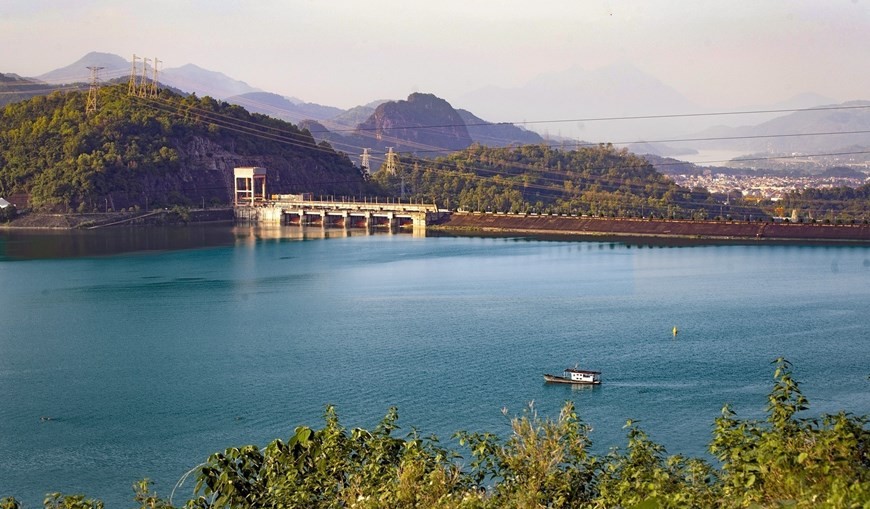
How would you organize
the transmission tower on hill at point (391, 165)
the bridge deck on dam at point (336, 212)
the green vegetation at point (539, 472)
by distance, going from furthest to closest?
the transmission tower on hill at point (391, 165)
the bridge deck on dam at point (336, 212)
the green vegetation at point (539, 472)

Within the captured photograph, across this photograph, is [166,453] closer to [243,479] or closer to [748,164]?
[243,479]

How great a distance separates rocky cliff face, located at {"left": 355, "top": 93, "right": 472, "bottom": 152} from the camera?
103 m

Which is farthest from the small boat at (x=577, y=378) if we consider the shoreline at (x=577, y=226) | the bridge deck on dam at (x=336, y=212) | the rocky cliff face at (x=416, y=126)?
the rocky cliff face at (x=416, y=126)

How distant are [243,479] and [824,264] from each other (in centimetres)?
2250

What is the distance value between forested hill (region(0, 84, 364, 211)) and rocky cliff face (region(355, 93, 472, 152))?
2039 inches

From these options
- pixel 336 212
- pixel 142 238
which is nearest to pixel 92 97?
pixel 336 212

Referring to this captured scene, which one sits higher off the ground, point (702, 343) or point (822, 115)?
point (822, 115)

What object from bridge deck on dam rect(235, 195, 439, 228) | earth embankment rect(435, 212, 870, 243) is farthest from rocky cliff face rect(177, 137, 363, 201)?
earth embankment rect(435, 212, 870, 243)

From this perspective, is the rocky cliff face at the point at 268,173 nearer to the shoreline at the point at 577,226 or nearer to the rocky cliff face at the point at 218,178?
the rocky cliff face at the point at 218,178

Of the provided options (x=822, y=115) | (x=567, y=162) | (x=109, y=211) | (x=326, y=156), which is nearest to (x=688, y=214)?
(x=567, y=162)

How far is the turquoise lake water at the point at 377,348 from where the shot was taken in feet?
34.4

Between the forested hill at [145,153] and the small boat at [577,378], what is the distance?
28.6m

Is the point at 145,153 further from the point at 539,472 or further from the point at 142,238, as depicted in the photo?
the point at 539,472

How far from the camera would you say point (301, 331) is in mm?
16406
